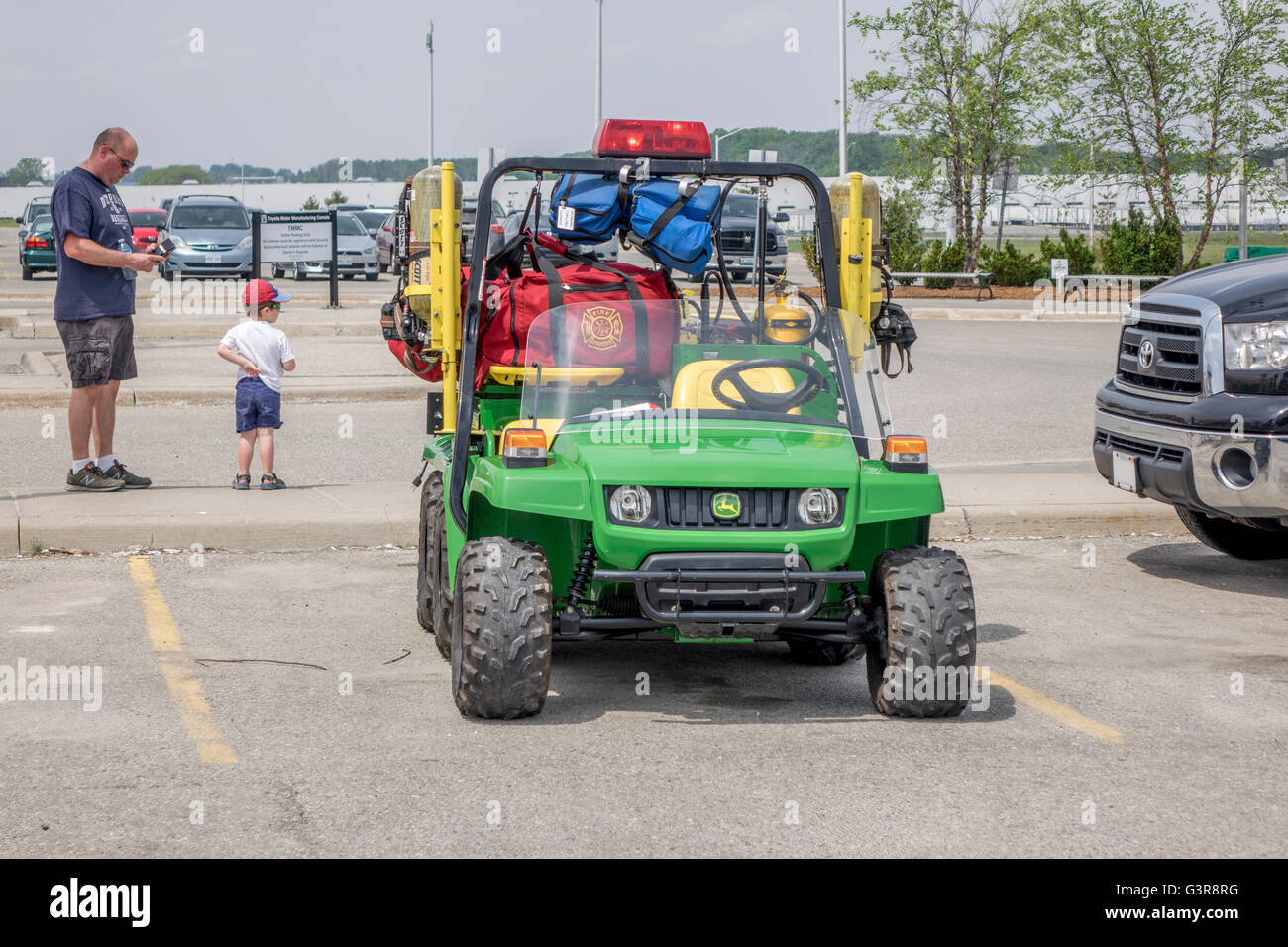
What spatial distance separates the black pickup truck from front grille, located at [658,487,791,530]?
124 inches

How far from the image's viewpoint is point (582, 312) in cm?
629

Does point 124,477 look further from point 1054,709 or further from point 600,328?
point 1054,709

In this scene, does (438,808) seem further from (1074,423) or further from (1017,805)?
(1074,423)

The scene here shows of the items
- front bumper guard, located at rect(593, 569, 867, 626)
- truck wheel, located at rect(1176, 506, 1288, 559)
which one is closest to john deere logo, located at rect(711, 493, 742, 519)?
front bumper guard, located at rect(593, 569, 867, 626)

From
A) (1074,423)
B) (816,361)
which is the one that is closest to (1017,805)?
(816,361)

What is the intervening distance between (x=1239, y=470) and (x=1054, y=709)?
2341 millimetres

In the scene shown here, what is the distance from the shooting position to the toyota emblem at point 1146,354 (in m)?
8.41

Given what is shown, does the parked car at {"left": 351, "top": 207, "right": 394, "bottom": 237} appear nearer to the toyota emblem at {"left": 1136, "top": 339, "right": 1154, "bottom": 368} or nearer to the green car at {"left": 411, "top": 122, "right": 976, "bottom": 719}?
the toyota emblem at {"left": 1136, "top": 339, "right": 1154, "bottom": 368}

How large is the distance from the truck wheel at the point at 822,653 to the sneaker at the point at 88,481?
4.98 m

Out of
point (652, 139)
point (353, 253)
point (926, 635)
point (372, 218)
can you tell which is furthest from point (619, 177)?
point (372, 218)

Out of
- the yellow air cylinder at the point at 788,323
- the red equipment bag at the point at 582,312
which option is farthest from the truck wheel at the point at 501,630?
the yellow air cylinder at the point at 788,323

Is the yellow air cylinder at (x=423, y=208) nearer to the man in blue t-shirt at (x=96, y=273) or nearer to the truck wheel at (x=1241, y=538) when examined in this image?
the man in blue t-shirt at (x=96, y=273)
